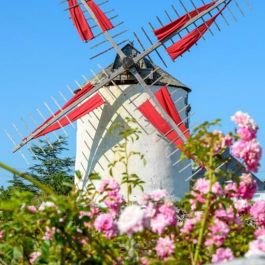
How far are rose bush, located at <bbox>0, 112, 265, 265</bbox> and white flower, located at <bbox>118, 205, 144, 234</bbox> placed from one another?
0.21 m

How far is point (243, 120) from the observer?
2.88 metres

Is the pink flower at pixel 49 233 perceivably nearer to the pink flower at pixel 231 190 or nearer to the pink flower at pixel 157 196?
the pink flower at pixel 157 196

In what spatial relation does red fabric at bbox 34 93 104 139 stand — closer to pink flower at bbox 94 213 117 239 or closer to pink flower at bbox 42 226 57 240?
pink flower at bbox 42 226 57 240

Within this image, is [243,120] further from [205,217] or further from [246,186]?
[205,217]

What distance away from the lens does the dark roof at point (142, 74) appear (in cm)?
1374

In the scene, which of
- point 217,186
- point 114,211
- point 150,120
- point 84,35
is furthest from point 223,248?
point 84,35

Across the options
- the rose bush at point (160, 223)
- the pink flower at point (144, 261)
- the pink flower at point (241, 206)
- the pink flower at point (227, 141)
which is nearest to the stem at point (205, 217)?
the rose bush at point (160, 223)

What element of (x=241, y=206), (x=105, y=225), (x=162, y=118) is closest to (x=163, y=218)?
(x=105, y=225)

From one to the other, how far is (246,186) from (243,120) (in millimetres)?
339

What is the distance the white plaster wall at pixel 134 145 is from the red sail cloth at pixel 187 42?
963 millimetres

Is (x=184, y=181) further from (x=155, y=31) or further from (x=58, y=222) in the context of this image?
(x=58, y=222)

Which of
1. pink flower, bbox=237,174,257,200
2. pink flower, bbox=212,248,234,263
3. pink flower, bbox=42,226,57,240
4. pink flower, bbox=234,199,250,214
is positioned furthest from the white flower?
pink flower, bbox=234,199,250,214

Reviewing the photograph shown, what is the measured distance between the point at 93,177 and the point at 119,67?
10945 mm

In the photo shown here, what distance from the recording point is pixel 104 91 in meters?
13.8
